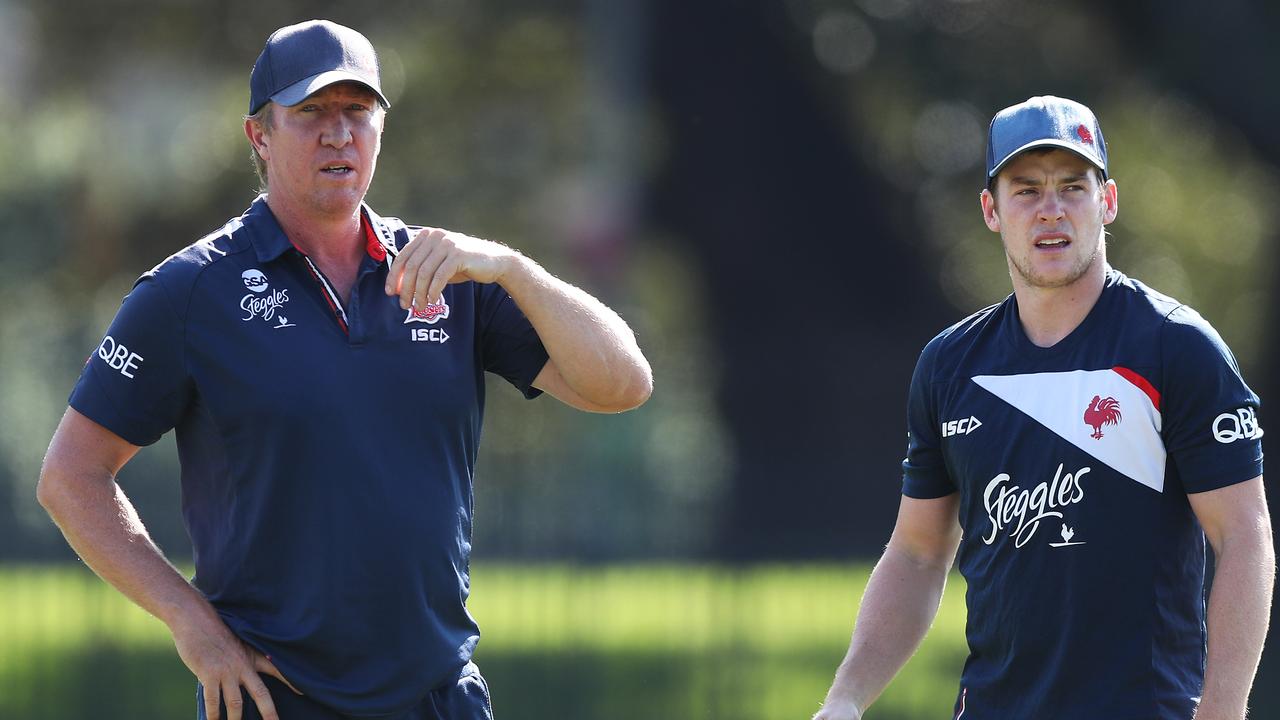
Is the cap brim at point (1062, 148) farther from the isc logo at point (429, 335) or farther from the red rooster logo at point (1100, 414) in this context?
the isc logo at point (429, 335)

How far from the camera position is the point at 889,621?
171 inches

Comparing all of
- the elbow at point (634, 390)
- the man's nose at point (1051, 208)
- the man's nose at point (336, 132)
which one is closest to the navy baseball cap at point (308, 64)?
the man's nose at point (336, 132)

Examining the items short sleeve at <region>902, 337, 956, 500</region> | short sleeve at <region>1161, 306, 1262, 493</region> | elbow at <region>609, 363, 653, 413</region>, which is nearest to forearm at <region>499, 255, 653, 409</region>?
elbow at <region>609, 363, 653, 413</region>

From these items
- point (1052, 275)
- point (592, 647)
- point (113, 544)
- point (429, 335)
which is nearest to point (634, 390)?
point (429, 335)

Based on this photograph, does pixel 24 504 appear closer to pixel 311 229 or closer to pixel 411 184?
pixel 311 229

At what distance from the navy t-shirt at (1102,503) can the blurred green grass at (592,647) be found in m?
5.37

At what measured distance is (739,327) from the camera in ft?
52.2

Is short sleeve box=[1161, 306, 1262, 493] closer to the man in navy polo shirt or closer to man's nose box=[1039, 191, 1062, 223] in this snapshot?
man's nose box=[1039, 191, 1062, 223]

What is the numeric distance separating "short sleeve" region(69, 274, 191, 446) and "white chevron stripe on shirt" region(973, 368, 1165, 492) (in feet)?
6.64

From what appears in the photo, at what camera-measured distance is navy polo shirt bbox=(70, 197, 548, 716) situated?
3.96m

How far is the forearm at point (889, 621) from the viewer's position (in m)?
4.27

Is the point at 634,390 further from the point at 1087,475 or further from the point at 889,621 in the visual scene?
the point at 1087,475

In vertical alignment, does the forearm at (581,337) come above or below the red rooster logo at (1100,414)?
above

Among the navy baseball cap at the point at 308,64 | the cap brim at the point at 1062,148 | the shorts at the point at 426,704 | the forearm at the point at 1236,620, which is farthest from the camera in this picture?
the navy baseball cap at the point at 308,64
